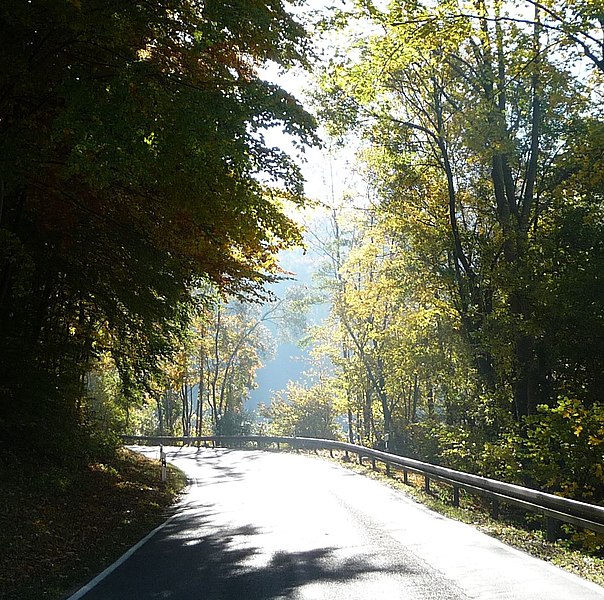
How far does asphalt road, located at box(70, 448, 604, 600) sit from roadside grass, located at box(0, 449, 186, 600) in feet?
1.61

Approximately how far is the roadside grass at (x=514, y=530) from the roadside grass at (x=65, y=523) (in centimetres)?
570

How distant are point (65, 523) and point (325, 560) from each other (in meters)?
5.18

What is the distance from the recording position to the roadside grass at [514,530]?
817 centimetres

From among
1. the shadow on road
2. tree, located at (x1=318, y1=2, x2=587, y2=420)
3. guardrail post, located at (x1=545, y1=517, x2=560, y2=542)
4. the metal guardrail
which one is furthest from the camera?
tree, located at (x1=318, y1=2, x2=587, y2=420)

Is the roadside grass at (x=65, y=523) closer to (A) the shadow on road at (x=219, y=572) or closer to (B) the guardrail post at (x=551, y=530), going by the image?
(A) the shadow on road at (x=219, y=572)

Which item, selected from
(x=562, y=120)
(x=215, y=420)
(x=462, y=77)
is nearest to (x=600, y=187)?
(x=562, y=120)

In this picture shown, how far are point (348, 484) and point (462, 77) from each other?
11.6 meters

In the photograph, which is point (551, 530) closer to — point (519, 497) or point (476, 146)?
point (519, 497)

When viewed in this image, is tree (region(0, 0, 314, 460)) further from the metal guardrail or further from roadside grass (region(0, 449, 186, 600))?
the metal guardrail

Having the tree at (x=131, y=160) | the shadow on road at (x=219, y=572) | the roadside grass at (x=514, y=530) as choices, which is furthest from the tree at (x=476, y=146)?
the shadow on road at (x=219, y=572)

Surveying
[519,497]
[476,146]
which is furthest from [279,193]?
[519,497]

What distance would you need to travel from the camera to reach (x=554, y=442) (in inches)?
537

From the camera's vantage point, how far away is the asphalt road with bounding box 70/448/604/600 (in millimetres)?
6840

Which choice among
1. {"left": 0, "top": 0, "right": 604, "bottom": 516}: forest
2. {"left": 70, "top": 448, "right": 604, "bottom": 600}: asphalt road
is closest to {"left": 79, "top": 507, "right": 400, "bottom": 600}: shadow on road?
{"left": 70, "top": 448, "right": 604, "bottom": 600}: asphalt road
